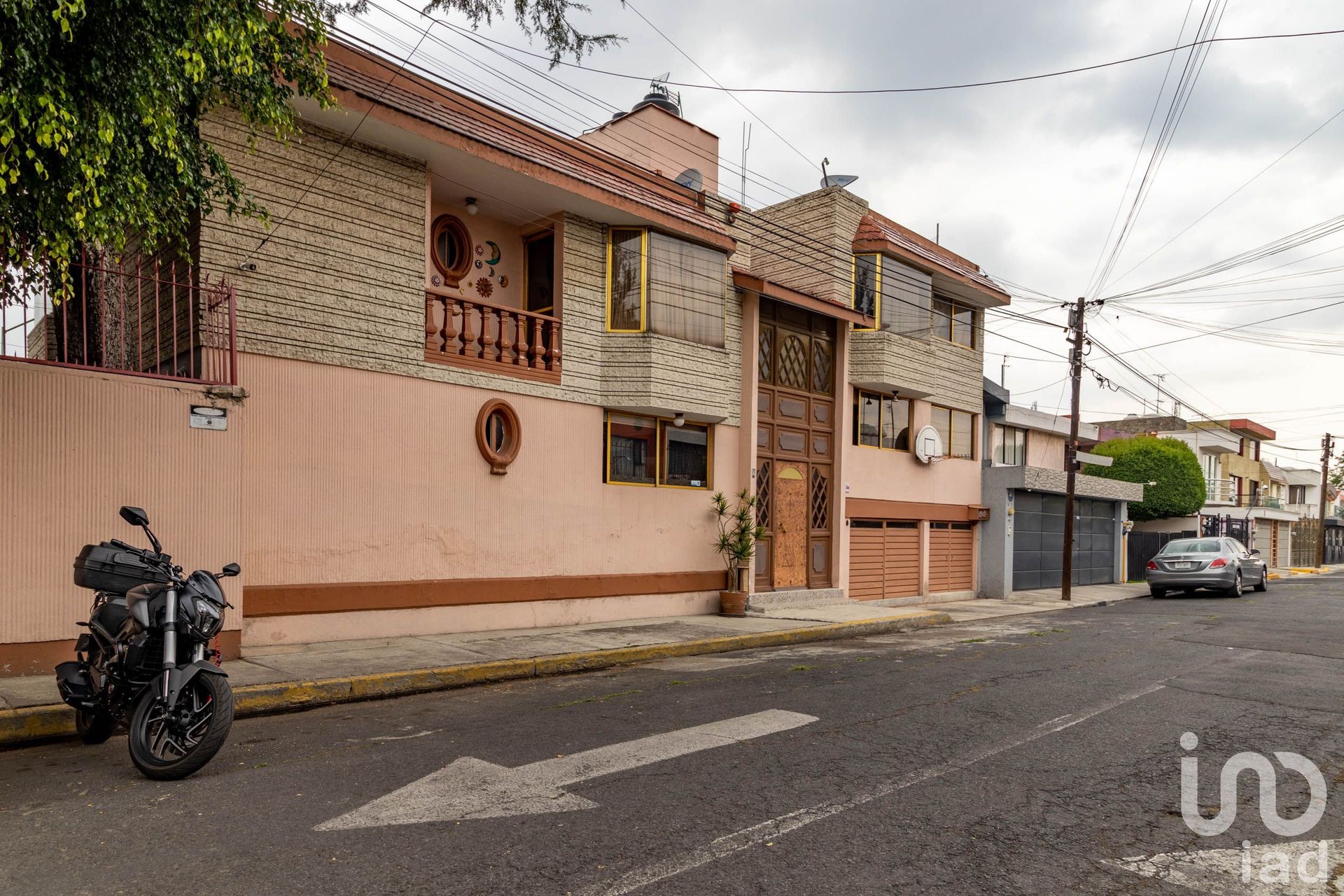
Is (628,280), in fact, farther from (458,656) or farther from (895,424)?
(895,424)

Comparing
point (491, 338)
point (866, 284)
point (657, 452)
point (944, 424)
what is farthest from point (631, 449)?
point (944, 424)

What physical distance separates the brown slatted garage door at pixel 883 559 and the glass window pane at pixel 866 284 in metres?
4.68

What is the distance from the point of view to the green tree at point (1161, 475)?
3691 cm

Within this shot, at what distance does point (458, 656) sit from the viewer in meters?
9.51

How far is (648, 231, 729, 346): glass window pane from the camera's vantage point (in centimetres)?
1417

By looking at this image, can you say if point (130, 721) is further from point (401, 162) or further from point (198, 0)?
point (401, 162)

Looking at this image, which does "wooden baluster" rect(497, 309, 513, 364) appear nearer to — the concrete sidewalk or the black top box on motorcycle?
the concrete sidewalk

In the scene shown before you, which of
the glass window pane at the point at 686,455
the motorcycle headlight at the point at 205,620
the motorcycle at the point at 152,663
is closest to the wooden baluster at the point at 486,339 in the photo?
the glass window pane at the point at 686,455

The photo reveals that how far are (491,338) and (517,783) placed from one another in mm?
8216

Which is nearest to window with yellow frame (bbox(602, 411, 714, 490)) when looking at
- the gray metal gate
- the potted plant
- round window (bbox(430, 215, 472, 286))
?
the potted plant

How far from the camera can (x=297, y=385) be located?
10.1 metres

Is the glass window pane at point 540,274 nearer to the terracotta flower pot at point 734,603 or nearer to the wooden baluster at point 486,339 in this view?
the wooden baluster at point 486,339

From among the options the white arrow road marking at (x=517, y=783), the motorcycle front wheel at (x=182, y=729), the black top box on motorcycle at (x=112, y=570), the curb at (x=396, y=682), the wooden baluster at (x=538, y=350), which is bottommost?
the curb at (x=396, y=682)

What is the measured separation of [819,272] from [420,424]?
33.2ft
